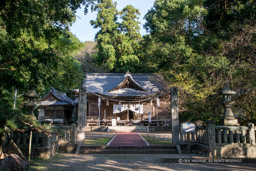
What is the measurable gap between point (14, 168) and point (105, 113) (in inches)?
780

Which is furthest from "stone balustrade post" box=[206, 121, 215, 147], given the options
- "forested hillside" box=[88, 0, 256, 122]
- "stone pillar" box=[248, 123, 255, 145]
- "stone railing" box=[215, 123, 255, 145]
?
"forested hillside" box=[88, 0, 256, 122]

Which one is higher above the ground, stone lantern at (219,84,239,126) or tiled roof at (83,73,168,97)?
tiled roof at (83,73,168,97)

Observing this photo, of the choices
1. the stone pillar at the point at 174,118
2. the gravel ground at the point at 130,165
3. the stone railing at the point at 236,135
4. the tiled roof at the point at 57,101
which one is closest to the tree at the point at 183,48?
the stone pillar at the point at 174,118

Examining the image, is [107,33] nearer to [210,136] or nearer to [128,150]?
[128,150]

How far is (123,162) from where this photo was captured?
7.65 m

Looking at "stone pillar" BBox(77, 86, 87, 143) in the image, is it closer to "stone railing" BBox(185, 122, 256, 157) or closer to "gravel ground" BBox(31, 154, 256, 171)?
"gravel ground" BBox(31, 154, 256, 171)

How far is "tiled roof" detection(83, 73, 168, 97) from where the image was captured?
2448 centimetres

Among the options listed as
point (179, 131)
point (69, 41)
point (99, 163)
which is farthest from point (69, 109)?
point (99, 163)

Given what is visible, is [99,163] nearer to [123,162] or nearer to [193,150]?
[123,162]

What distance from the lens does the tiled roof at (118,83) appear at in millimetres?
24478

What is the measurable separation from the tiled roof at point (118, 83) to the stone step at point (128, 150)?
1372 cm

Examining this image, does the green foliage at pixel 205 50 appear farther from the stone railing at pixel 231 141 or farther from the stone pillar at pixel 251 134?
the stone railing at pixel 231 141

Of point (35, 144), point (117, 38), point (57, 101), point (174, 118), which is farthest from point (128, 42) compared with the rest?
point (35, 144)

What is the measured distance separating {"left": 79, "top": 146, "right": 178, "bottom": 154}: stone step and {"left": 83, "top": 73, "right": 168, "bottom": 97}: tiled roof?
45.0 ft
